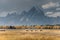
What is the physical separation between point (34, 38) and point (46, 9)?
2.46 m

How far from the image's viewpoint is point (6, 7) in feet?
40.8

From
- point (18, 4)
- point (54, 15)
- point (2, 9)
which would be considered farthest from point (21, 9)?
point (54, 15)

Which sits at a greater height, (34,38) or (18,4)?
(18,4)

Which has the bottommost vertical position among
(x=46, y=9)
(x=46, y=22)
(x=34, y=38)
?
(x=34, y=38)

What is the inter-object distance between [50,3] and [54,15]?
737 millimetres

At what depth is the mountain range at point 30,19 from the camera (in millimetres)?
12047

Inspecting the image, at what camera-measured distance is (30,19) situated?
477 inches

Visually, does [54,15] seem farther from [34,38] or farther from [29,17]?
[34,38]

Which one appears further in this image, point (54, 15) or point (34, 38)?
point (54, 15)

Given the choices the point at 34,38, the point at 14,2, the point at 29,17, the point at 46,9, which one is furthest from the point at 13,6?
the point at 34,38

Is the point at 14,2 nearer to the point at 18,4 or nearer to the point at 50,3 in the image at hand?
the point at 18,4

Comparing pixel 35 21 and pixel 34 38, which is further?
pixel 35 21

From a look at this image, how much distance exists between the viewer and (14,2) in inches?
486

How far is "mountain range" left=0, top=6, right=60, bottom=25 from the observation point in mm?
12047
